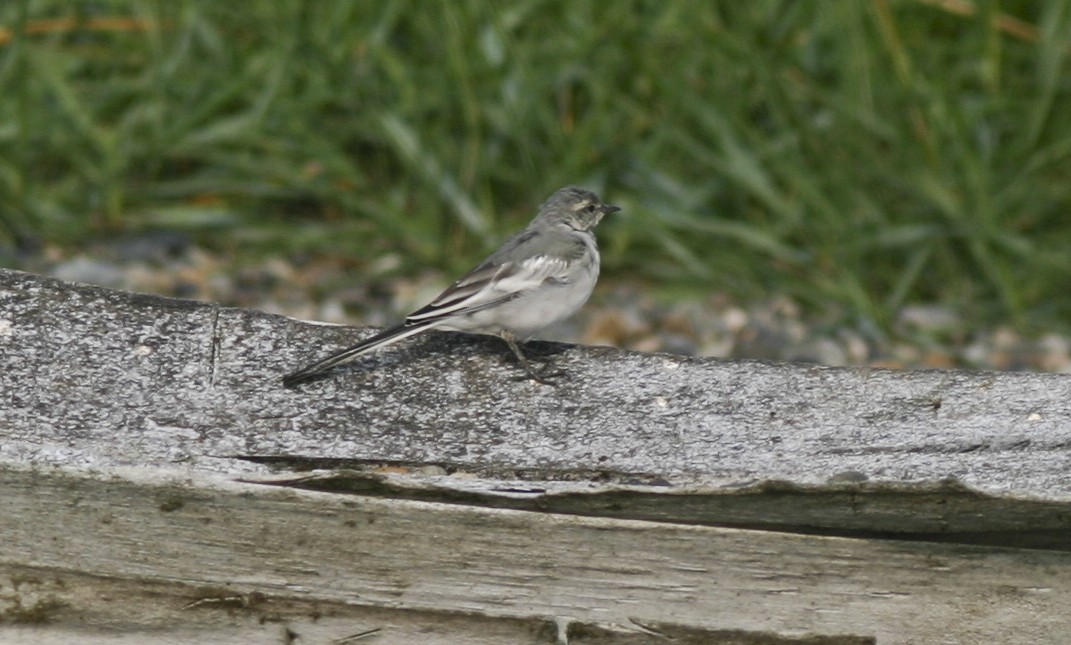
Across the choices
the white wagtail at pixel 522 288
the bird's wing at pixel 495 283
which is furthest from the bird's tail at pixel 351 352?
the bird's wing at pixel 495 283

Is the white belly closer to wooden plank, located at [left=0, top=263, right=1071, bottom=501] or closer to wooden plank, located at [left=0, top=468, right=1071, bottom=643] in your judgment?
wooden plank, located at [left=0, top=263, right=1071, bottom=501]

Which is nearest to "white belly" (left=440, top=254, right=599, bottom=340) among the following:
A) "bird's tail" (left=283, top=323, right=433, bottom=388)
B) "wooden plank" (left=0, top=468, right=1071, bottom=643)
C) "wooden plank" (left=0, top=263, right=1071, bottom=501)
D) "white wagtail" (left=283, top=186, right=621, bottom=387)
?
"white wagtail" (left=283, top=186, right=621, bottom=387)

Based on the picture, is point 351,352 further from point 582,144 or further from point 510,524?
point 582,144

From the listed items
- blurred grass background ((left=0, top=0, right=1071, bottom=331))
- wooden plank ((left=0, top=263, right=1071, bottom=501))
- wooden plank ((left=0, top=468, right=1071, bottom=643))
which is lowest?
wooden plank ((left=0, top=468, right=1071, bottom=643))

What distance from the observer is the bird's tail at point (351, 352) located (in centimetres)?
250

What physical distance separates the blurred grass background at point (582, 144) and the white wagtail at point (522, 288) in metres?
1.56

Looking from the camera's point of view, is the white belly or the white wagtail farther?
the white belly

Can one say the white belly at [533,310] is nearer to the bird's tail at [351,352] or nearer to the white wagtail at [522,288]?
the white wagtail at [522,288]

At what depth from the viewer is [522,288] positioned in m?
3.56

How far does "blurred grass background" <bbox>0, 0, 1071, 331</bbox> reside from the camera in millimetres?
5691

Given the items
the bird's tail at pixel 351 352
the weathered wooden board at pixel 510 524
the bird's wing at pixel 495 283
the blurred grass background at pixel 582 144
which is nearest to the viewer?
the weathered wooden board at pixel 510 524

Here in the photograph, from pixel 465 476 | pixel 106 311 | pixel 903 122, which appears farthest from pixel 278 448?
pixel 903 122

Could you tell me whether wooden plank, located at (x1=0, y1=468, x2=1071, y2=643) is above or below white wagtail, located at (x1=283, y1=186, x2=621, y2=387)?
below

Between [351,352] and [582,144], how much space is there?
10.8ft
